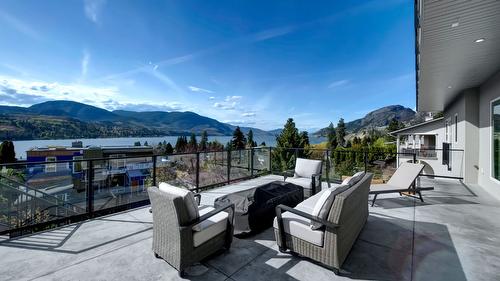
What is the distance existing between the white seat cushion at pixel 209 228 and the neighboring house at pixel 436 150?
5.44m

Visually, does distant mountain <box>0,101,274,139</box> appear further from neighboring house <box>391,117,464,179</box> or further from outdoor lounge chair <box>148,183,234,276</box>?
neighboring house <box>391,117,464,179</box>

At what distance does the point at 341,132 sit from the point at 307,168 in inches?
1802

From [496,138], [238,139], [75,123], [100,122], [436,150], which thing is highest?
[100,122]

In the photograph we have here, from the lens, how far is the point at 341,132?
1837 inches

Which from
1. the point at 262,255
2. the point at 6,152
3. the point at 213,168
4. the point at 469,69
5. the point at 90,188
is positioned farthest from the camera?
the point at 6,152

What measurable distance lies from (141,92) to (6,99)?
54.7m

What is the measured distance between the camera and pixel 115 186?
162 inches

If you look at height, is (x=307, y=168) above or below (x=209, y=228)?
above

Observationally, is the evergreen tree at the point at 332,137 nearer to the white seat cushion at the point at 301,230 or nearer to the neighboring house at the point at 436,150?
the neighboring house at the point at 436,150

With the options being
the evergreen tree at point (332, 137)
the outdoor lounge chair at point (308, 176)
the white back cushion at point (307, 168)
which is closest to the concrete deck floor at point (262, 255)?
the outdoor lounge chair at point (308, 176)

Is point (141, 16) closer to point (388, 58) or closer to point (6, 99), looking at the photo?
point (388, 58)

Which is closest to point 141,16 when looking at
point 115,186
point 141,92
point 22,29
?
point 22,29

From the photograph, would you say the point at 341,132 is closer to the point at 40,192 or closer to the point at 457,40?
the point at 457,40

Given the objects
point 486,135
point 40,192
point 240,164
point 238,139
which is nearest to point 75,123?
point 238,139
